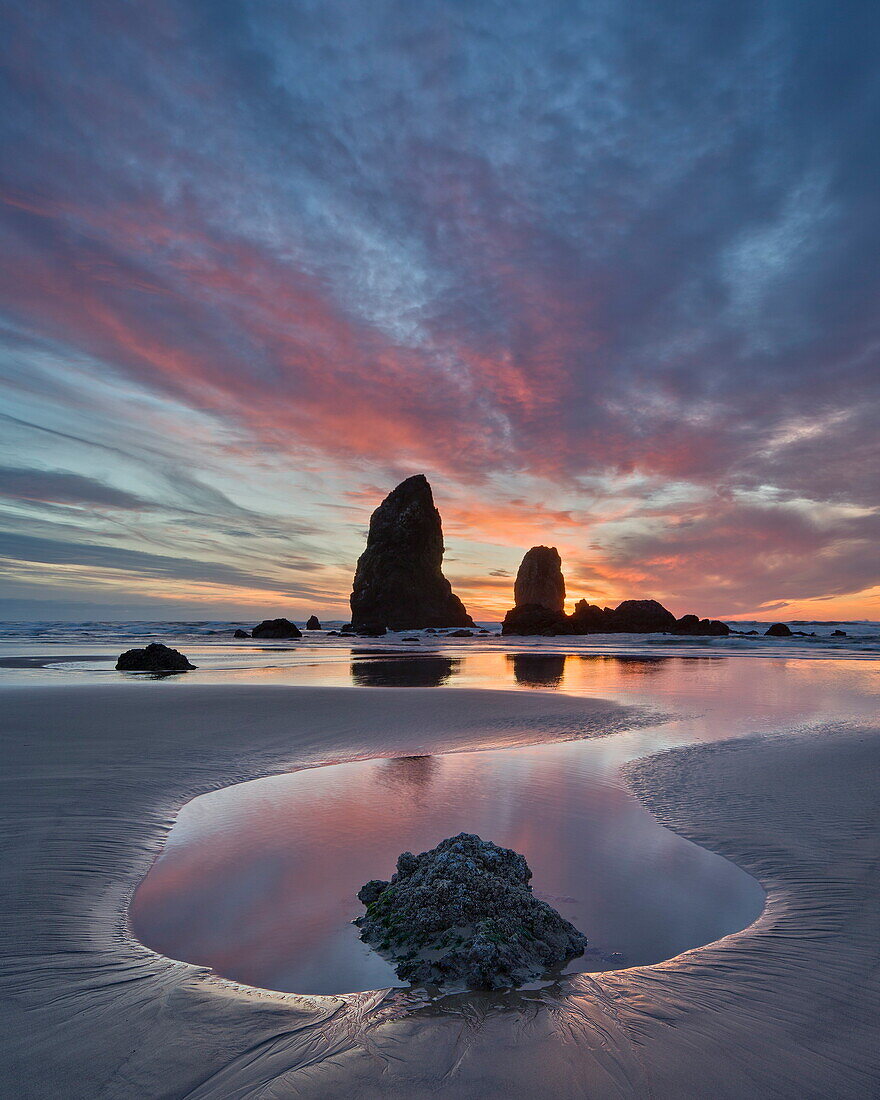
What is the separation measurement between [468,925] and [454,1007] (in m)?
0.53

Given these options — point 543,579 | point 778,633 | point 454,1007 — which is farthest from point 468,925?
point 543,579

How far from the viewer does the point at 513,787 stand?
664 centimetres

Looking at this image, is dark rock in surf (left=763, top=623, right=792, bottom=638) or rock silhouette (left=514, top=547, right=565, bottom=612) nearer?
dark rock in surf (left=763, top=623, right=792, bottom=638)

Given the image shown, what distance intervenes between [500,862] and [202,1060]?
6.21 ft

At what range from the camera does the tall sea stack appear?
81.2 metres

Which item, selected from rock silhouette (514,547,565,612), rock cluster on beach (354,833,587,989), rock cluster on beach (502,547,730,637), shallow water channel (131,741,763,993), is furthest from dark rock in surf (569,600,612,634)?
rock cluster on beach (354,833,587,989)

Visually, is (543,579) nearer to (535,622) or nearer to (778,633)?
(535,622)

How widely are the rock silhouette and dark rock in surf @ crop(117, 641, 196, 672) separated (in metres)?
91.3

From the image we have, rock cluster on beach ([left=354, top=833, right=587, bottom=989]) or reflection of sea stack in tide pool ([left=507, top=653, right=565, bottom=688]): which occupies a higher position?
reflection of sea stack in tide pool ([left=507, top=653, right=565, bottom=688])

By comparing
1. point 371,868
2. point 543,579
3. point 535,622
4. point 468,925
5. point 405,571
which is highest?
point 543,579

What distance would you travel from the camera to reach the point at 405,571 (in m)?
82.5

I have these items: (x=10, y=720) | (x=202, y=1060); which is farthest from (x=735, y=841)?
(x=10, y=720)

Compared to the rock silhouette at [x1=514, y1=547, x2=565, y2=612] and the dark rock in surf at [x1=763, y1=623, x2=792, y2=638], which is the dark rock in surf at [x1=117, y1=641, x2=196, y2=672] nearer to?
the dark rock in surf at [x1=763, y1=623, x2=792, y2=638]

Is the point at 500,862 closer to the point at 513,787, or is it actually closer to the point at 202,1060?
the point at 202,1060
